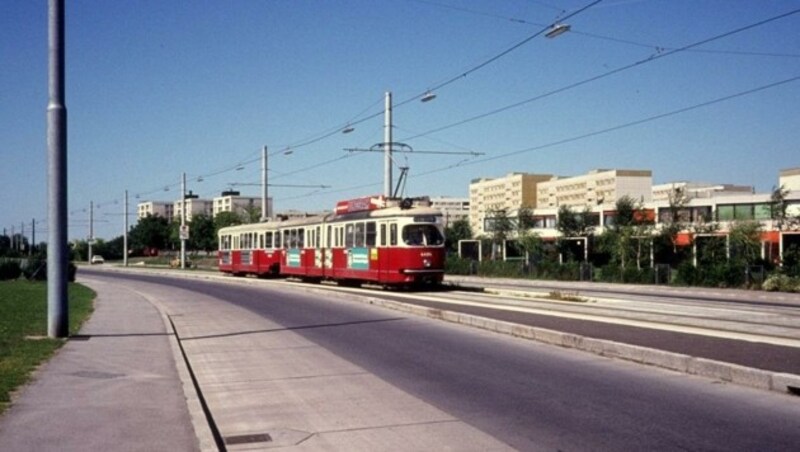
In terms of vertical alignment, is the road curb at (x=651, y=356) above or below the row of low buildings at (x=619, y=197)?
below

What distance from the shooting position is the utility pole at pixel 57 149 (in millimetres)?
15477

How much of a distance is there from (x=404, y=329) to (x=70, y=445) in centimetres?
1145

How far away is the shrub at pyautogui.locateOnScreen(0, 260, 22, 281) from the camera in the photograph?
4841 centimetres

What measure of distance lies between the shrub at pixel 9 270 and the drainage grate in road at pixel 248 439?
44.3 meters

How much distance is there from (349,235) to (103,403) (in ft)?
82.1

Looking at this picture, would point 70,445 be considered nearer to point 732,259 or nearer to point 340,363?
point 340,363

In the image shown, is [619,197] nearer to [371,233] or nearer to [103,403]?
[371,233]

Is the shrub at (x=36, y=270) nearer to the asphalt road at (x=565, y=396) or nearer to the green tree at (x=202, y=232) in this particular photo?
the asphalt road at (x=565, y=396)

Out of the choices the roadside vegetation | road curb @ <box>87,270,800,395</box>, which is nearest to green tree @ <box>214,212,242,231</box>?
the roadside vegetation

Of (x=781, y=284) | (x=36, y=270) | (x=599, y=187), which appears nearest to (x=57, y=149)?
(x=781, y=284)

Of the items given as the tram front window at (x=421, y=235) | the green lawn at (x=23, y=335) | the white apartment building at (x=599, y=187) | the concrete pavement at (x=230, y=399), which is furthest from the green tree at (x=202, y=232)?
the concrete pavement at (x=230, y=399)

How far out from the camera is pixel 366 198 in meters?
34.1

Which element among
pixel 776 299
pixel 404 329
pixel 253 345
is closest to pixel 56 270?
pixel 253 345

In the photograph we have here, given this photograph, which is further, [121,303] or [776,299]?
[776,299]
